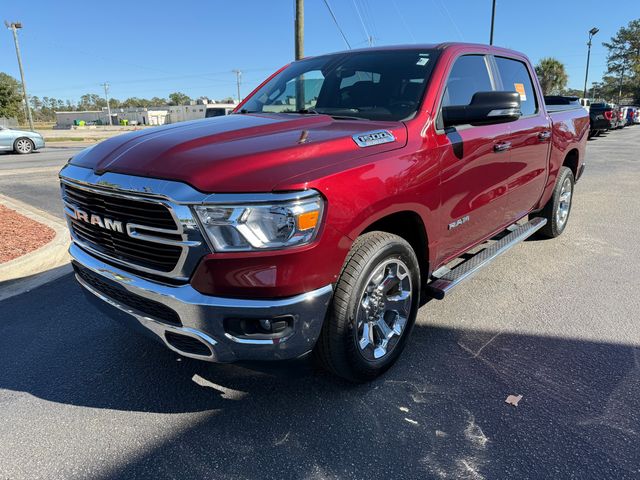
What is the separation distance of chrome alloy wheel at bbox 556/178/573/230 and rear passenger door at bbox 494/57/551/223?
2.92 ft

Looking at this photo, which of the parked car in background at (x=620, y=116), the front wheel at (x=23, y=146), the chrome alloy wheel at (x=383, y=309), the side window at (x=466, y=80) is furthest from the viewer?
the parked car in background at (x=620, y=116)

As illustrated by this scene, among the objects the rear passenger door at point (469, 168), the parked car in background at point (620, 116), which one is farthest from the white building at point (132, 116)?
the rear passenger door at point (469, 168)

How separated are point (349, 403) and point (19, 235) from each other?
5039mm

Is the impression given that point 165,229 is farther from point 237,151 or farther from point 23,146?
point 23,146

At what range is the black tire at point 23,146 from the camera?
19.2 metres

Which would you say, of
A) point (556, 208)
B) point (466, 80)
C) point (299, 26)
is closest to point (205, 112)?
point (466, 80)

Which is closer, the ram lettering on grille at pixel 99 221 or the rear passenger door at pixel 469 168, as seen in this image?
the ram lettering on grille at pixel 99 221

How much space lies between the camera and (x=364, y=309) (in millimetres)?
2713

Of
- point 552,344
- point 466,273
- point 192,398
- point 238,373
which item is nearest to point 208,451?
point 192,398

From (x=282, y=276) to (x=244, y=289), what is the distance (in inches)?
7.4

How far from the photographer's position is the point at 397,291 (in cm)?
297

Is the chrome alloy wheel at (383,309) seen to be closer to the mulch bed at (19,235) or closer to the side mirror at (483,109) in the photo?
the side mirror at (483,109)

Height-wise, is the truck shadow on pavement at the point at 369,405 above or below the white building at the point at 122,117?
below

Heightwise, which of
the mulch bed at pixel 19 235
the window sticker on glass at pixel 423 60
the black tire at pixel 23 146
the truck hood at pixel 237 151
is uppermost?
the window sticker on glass at pixel 423 60
